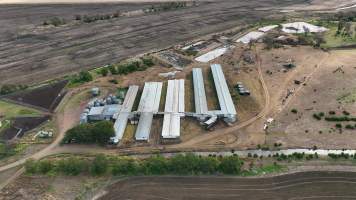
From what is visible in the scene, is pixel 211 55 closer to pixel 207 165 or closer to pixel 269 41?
pixel 269 41

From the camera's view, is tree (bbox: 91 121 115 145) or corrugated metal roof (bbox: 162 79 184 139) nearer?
tree (bbox: 91 121 115 145)

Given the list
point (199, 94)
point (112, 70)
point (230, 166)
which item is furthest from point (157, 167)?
point (112, 70)

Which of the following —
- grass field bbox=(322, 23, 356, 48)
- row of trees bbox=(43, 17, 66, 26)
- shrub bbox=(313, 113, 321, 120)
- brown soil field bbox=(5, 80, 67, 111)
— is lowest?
shrub bbox=(313, 113, 321, 120)

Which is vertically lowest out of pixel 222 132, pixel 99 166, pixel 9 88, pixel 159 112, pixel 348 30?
pixel 99 166

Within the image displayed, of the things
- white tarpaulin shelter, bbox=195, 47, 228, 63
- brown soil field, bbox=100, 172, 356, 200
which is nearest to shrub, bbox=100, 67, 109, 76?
white tarpaulin shelter, bbox=195, 47, 228, 63

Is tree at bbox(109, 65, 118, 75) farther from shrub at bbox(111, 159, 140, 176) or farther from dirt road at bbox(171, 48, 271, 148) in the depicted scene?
shrub at bbox(111, 159, 140, 176)

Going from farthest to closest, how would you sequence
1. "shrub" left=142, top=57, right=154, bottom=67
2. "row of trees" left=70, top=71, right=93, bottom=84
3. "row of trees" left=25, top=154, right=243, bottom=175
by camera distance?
1. "shrub" left=142, top=57, right=154, bottom=67
2. "row of trees" left=70, top=71, right=93, bottom=84
3. "row of trees" left=25, top=154, right=243, bottom=175

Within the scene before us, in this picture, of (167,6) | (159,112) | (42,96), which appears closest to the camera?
(159,112)
